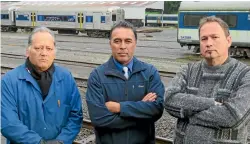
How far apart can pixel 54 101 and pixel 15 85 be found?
1.18 ft

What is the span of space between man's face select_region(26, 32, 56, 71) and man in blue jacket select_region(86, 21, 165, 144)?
439 millimetres

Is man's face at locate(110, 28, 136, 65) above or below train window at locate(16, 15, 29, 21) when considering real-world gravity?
below

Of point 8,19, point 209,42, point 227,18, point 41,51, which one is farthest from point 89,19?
point 209,42

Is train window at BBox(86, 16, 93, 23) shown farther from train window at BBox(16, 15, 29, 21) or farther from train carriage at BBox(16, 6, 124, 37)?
train window at BBox(16, 15, 29, 21)

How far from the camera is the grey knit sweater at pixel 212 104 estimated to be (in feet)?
8.79

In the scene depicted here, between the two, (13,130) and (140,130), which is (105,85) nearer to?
(140,130)

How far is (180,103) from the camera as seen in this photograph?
9.49 ft

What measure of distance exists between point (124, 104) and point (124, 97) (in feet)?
0.35

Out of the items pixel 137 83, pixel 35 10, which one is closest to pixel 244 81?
pixel 137 83

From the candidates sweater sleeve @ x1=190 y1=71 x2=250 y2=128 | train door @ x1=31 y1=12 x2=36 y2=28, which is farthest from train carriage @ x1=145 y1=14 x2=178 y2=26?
sweater sleeve @ x1=190 y1=71 x2=250 y2=128

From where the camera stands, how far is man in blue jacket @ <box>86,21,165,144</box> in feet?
10.5

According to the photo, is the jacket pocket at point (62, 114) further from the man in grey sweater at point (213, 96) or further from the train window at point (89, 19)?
the train window at point (89, 19)

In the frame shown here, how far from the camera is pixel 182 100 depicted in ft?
9.46

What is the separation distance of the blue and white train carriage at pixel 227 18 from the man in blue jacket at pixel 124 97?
16.2 metres
